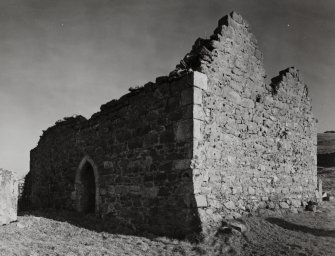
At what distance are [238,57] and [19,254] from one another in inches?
250

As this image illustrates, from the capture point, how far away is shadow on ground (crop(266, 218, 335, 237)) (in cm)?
748

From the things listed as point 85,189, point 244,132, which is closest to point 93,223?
point 85,189

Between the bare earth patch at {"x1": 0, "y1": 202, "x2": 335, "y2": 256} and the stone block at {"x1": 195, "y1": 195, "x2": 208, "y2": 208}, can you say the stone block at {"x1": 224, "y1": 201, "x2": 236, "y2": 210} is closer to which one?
the bare earth patch at {"x1": 0, "y1": 202, "x2": 335, "y2": 256}

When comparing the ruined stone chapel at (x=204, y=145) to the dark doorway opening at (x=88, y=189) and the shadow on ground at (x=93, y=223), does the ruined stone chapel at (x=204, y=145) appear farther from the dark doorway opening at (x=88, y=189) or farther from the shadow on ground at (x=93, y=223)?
the shadow on ground at (x=93, y=223)

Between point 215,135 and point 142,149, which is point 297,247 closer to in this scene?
point 215,135

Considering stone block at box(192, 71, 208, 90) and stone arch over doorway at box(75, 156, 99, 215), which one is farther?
stone arch over doorway at box(75, 156, 99, 215)

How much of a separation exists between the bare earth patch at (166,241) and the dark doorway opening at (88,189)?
2.75 meters

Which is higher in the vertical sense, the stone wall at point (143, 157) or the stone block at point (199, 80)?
the stone block at point (199, 80)

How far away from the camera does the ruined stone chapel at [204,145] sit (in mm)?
7207

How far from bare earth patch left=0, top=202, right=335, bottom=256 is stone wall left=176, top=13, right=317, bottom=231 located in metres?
0.69

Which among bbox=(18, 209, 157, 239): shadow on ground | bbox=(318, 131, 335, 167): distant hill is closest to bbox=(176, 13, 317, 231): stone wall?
bbox=(18, 209, 157, 239): shadow on ground

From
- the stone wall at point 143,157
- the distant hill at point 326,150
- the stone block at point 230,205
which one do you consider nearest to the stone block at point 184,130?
the stone wall at point 143,157

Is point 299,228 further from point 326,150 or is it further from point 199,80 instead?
point 326,150

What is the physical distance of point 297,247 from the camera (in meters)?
6.29
